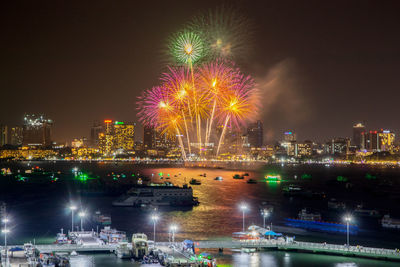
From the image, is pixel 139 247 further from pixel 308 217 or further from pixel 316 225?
pixel 308 217

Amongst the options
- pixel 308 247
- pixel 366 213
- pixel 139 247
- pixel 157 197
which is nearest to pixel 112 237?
pixel 139 247

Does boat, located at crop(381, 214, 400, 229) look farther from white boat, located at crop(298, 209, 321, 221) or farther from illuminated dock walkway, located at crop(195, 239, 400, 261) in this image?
illuminated dock walkway, located at crop(195, 239, 400, 261)

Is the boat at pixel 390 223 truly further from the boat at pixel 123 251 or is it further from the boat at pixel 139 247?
the boat at pixel 123 251

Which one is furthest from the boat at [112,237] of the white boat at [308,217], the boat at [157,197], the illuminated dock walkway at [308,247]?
the boat at [157,197]

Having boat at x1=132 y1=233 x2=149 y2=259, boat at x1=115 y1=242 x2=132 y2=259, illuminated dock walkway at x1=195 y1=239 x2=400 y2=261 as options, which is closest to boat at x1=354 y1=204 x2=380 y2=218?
illuminated dock walkway at x1=195 y1=239 x2=400 y2=261

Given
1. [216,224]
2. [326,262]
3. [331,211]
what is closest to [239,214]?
[216,224]

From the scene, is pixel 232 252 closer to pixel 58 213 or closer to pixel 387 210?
pixel 58 213
